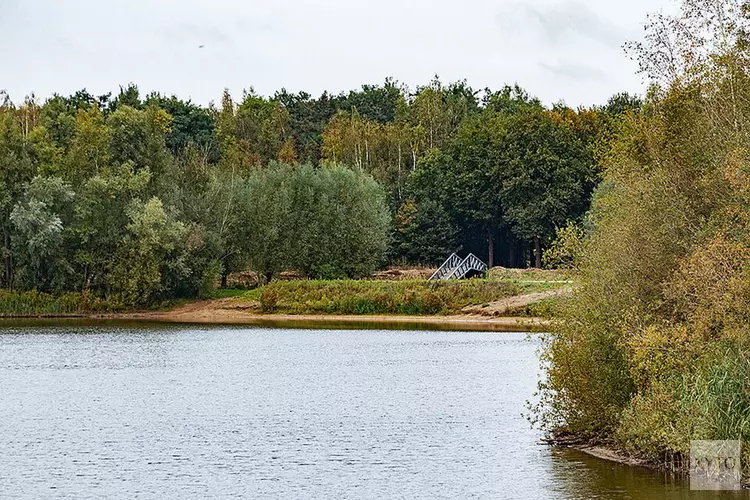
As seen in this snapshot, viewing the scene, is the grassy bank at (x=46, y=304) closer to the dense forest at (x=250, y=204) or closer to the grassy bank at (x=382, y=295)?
the dense forest at (x=250, y=204)

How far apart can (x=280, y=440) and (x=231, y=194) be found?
67444 mm

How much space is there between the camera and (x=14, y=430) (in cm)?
3350

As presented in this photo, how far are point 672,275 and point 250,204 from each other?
2928 inches

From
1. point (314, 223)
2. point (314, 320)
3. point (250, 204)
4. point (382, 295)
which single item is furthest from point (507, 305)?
point (250, 204)

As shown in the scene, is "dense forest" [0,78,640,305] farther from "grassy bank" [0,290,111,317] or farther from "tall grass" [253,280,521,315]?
"tall grass" [253,280,521,315]

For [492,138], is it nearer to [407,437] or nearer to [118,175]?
[118,175]

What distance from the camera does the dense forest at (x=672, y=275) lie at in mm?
22703

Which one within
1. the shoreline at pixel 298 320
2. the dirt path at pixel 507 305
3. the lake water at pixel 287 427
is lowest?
the lake water at pixel 287 427

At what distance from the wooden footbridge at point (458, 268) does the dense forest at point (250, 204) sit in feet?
16.1

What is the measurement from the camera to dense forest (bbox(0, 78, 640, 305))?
91.3 m

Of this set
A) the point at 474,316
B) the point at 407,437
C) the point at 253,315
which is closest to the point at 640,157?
the point at 407,437

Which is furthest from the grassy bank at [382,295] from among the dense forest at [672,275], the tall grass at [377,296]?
the dense forest at [672,275]

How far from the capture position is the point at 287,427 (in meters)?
33.7

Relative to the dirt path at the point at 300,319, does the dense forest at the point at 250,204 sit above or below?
above
